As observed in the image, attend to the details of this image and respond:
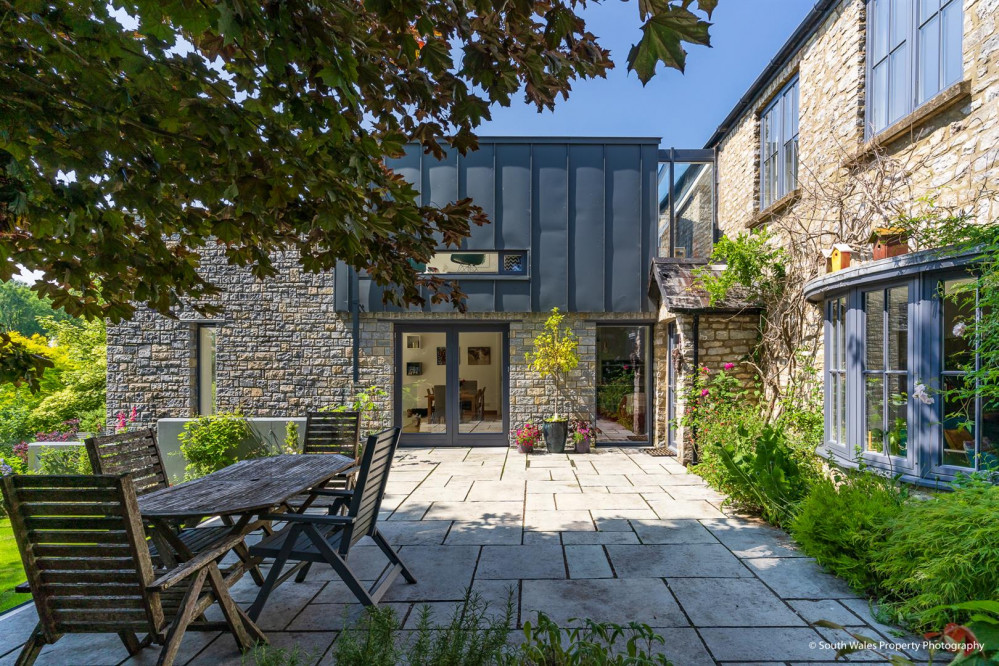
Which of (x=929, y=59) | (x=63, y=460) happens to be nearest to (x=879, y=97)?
(x=929, y=59)

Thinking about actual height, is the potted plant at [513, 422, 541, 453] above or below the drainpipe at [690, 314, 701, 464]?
below

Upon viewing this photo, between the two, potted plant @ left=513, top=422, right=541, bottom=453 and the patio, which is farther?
potted plant @ left=513, top=422, right=541, bottom=453

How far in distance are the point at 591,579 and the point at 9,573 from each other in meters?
→ 5.00

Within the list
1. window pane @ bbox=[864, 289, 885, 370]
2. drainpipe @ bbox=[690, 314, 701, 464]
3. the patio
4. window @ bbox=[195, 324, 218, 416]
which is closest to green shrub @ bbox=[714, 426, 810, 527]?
the patio

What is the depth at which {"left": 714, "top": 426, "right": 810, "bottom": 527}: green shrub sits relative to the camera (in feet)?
14.4

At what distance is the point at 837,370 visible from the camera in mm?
4656

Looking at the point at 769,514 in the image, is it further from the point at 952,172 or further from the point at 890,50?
the point at 890,50

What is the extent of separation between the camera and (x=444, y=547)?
4.03m

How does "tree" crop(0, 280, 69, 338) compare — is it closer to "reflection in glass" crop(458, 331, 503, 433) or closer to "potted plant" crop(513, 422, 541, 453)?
"reflection in glass" crop(458, 331, 503, 433)

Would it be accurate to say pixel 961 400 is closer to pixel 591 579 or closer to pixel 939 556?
pixel 939 556

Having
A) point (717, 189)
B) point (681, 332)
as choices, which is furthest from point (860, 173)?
point (717, 189)

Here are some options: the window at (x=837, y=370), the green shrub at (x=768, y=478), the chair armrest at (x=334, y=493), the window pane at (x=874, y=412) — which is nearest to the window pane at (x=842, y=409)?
the window at (x=837, y=370)

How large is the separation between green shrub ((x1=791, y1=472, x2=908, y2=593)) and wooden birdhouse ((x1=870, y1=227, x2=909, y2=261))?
1836 mm

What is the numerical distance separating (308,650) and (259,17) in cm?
294
